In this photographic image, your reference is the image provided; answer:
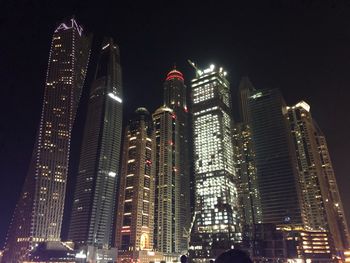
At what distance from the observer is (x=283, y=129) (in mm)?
165500

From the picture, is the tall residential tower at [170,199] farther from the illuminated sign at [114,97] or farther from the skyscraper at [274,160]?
the skyscraper at [274,160]

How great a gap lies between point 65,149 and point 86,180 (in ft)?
97.0

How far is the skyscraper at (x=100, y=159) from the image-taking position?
157 metres

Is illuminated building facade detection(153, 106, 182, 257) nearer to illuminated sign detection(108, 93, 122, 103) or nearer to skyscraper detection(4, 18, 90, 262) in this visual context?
illuminated sign detection(108, 93, 122, 103)

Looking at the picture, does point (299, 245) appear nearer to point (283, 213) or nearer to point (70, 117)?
point (283, 213)

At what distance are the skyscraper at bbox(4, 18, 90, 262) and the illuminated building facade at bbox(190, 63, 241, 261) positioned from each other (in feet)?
216

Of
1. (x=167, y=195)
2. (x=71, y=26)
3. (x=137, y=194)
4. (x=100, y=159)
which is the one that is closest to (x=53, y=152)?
(x=100, y=159)

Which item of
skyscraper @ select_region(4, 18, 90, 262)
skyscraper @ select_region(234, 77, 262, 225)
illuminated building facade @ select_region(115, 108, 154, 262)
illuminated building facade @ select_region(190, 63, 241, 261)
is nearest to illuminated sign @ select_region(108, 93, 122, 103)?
illuminated building facade @ select_region(115, 108, 154, 262)

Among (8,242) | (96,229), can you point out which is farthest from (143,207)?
(8,242)

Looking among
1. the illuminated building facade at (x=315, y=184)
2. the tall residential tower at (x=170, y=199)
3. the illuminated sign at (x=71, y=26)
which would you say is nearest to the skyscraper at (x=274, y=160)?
the illuminated building facade at (x=315, y=184)

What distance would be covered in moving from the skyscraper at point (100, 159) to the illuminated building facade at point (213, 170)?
45881 mm

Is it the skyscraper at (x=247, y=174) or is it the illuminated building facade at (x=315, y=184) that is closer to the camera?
the illuminated building facade at (x=315, y=184)

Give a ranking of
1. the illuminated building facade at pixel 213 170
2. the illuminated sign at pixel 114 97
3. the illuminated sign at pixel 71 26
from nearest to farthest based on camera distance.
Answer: the illuminated building facade at pixel 213 170 < the illuminated sign at pixel 71 26 < the illuminated sign at pixel 114 97

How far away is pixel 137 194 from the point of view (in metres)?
163
